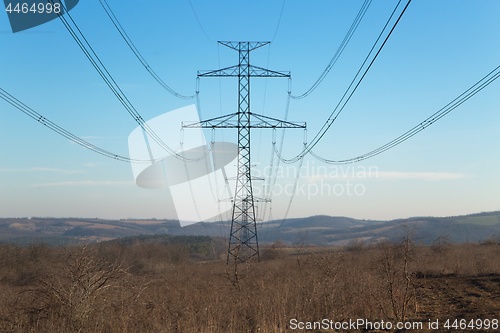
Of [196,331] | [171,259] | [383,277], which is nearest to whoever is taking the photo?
[196,331]

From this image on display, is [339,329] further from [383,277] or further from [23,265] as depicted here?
[23,265]

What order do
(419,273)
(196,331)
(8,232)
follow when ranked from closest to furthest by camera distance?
(196,331), (419,273), (8,232)

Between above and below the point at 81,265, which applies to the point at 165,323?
below

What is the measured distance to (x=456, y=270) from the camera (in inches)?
1002

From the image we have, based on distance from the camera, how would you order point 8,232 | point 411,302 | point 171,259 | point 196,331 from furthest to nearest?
1. point 8,232
2. point 171,259
3. point 411,302
4. point 196,331

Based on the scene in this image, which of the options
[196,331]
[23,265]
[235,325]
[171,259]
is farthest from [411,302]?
[171,259]

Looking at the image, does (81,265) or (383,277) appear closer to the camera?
(81,265)

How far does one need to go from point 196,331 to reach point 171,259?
59.5 m

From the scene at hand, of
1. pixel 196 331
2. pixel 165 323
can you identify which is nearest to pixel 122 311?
pixel 165 323

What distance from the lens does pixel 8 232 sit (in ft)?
634

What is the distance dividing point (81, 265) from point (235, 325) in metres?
4.38

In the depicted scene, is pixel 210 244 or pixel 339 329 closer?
pixel 339 329

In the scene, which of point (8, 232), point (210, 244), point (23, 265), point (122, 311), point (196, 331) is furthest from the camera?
point (8, 232)

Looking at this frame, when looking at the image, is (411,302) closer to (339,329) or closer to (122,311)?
(339,329)
